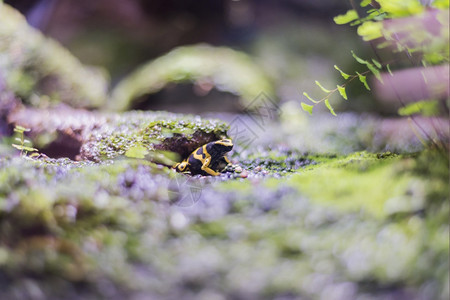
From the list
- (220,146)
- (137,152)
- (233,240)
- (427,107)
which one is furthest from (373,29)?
(137,152)

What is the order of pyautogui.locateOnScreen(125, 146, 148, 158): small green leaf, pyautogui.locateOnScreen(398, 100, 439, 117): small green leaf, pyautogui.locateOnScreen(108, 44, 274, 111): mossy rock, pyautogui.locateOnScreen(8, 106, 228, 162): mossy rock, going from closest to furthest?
pyautogui.locateOnScreen(398, 100, 439, 117): small green leaf < pyautogui.locateOnScreen(125, 146, 148, 158): small green leaf < pyautogui.locateOnScreen(8, 106, 228, 162): mossy rock < pyautogui.locateOnScreen(108, 44, 274, 111): mossy rock

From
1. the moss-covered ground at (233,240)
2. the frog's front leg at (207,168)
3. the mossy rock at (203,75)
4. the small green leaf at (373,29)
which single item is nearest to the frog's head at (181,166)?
the frog's front leg at (207,168)

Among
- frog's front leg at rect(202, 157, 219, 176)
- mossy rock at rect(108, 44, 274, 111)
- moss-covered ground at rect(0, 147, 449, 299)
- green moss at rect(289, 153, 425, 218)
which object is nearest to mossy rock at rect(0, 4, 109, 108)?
mossy rock at rect(108, 44, 274, 111)

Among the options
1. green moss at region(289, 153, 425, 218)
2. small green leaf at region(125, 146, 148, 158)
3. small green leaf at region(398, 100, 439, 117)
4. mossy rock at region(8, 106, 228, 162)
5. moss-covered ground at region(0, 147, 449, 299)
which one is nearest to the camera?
moss-covered ground at region(0, 147, 449, 299)

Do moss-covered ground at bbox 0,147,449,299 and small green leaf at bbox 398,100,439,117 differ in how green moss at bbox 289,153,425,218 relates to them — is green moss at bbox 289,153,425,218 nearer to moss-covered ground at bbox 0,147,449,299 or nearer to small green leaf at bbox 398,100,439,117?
moss-covered ground at bbox 0,147,449,299

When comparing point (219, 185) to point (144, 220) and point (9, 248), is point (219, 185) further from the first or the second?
point (9, 248)

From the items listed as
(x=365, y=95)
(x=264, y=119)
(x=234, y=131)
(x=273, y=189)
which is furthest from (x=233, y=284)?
(x=365, y=95)
